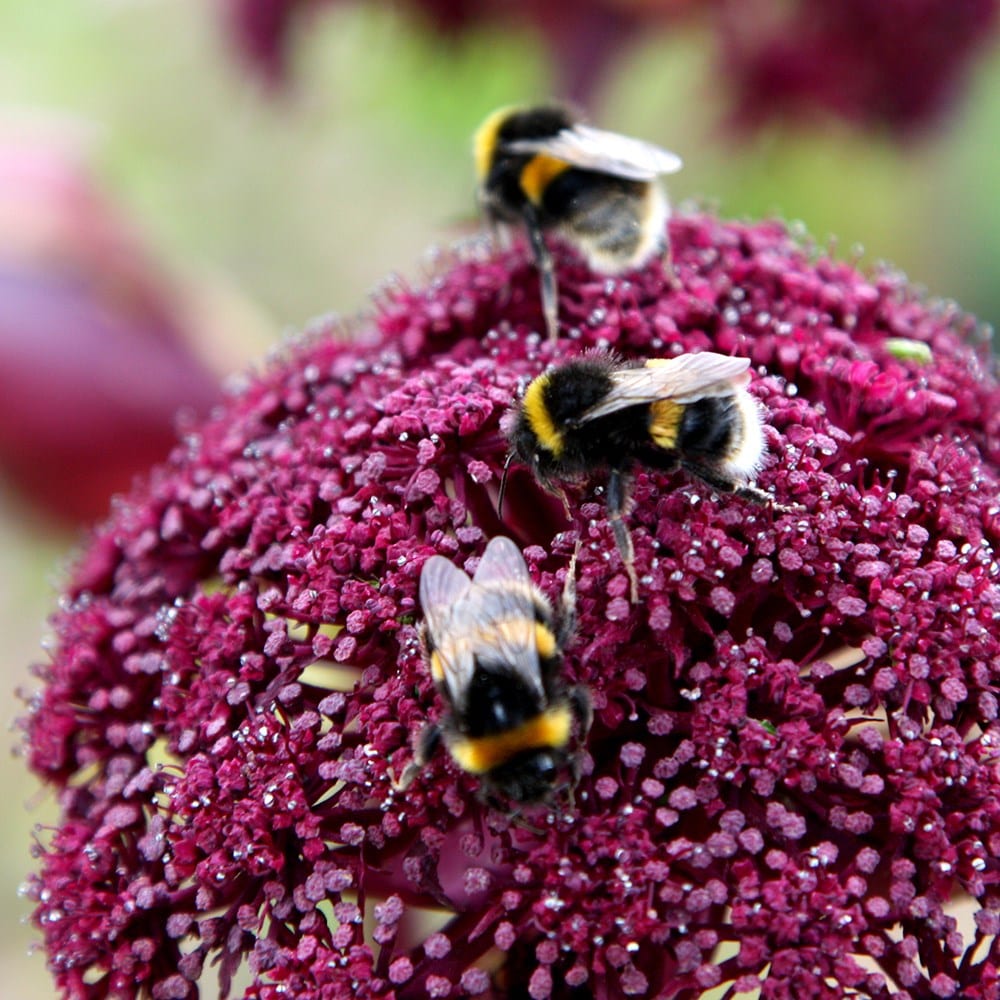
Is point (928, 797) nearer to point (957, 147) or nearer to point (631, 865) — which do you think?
point (631, 865)

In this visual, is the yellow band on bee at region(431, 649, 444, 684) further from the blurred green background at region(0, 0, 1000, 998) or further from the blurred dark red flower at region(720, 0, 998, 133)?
the blurred dark red flower at region(720, 0, 998, 133)

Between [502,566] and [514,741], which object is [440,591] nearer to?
[502,566]

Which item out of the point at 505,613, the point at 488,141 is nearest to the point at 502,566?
the point at 505,613

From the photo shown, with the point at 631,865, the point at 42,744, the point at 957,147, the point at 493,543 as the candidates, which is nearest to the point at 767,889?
the point at 631,865

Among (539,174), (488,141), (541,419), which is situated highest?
(488,141)

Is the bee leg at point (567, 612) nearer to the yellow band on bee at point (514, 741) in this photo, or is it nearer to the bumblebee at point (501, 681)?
the bumblebee at point (501, 681)
